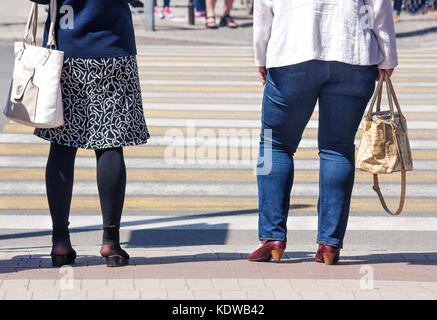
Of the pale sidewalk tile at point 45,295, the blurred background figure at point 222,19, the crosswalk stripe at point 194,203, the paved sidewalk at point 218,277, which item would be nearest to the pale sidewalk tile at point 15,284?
the paved sidewalk at point 218,277

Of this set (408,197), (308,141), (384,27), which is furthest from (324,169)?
(308,141)

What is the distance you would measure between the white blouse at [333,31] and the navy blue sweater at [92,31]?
74cm

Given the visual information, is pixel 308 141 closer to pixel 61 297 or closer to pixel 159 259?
pixel 159 259

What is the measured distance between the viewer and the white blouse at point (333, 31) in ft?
15.1

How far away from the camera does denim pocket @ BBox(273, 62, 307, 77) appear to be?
464 cm

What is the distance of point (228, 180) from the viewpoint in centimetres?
744

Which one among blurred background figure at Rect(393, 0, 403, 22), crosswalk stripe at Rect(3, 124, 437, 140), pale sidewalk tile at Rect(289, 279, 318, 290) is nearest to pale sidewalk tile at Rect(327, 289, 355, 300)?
pale sidewalk tile at Rect(289, 279, 318, 290)

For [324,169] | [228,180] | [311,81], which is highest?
[311,81]

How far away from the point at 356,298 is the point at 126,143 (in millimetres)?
1385

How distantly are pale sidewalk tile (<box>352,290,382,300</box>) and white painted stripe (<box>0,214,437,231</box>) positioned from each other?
179 centimetres

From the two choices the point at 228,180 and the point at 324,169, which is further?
the point at 228,180

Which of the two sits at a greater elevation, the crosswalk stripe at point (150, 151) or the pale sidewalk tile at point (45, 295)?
the pale sidewalk tile at point (45, 295)

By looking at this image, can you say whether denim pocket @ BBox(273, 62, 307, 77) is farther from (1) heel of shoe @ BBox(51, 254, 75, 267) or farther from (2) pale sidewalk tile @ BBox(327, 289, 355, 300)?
(1) heel of shoe @ BBox(51, 254, 75, 267)

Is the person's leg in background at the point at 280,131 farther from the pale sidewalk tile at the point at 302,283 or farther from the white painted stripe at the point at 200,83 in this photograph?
the white painted stripe at the point at 200,83
